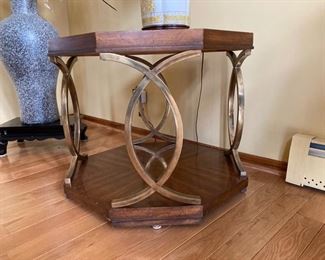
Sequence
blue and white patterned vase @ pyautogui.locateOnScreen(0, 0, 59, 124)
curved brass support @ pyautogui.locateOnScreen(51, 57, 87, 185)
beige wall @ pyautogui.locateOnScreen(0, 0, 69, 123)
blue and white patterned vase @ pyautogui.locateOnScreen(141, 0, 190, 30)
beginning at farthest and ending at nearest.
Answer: beige wall @ pyautogui.locateOnScreen(0, 0, 69, 123) < blue and white patterned vase @ pyautogui.locateOnScreen(0, 0, 59, 124) < curved brass support @ pyautogui.locateOnScreen(51, 57, 87, 185) < blue and white patterned vase @ pyautogui.locateOnScreen(141, 0, 190, 30)

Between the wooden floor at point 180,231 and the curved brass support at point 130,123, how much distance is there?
0.09 meters

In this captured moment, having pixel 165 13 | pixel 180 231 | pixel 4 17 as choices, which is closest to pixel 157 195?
pixel 180 231

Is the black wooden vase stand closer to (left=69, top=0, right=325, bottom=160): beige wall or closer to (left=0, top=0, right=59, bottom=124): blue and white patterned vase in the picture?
(left=0, top=0, right=59, bottom=124): blue and white patterned vase

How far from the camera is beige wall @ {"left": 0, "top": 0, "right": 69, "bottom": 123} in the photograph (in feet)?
6.03

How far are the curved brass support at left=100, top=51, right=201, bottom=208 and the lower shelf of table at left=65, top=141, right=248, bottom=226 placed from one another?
0.03m

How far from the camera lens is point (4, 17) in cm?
182

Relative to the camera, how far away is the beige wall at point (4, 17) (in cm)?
184

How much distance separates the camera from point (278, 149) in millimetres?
1202

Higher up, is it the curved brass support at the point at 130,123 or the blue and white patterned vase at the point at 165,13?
the blue and white patterned vase at the point at 165,13

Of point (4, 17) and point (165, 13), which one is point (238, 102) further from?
point (4, 17)

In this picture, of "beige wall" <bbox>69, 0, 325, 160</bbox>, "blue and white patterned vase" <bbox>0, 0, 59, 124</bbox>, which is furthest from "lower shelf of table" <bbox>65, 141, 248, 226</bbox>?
"blue and white patterned vase" <bbox>0, 0, 59, 124</bbox>

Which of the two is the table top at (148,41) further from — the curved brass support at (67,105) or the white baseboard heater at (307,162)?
the white baseboard heater at (307,162)

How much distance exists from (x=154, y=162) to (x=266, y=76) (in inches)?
22.7

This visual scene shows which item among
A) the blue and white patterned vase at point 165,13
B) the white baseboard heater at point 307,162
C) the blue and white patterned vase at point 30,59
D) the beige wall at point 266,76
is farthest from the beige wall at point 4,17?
the white baseboard heater at point 307,162
